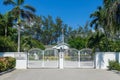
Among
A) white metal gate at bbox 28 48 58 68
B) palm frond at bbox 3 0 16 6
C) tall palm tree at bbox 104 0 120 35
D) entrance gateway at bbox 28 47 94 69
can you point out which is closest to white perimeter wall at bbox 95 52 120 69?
entrance gateway at bbox 28 47 94 69

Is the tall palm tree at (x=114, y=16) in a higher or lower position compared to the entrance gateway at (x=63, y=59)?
higher

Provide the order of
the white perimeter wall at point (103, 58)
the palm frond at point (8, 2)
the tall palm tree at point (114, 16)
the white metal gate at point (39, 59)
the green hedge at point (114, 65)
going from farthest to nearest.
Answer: the palm frond at point (8, 2)
the white metal gate at point (39, 59)
the white perimeter wall at point (103, 58)
the tall palm tree at point (114, 16)
the green hedge at point (114, 65)

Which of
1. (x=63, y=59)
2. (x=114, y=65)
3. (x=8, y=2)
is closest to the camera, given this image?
(x=114, y=65)

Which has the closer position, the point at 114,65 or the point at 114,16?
the point at 114,16

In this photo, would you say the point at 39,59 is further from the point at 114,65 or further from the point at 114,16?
the point at 114,16

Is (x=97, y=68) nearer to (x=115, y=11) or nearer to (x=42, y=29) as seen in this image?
(x=115, y=11)

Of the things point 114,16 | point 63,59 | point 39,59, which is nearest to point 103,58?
A: point 63,59

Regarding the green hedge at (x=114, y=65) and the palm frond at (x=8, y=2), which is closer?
the green hedge at (x=114, y=65)

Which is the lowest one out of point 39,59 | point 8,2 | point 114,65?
point 114,65

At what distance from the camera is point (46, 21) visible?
90.2 m

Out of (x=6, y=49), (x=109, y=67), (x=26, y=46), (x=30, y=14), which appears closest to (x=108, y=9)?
(x=109, y=67)

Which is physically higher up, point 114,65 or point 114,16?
point 114,16

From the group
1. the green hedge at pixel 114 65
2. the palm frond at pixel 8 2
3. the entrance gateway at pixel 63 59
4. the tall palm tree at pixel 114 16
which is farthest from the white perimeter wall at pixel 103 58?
the palm frond at pixel 8 2

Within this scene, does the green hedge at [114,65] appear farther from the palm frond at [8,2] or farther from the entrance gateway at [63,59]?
the palm frond at [8,2]
